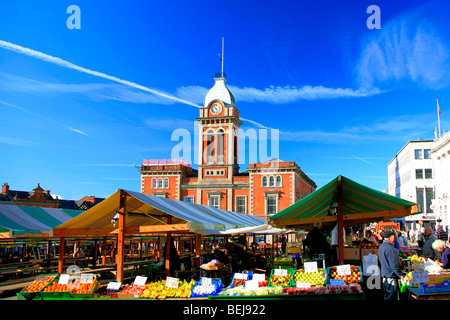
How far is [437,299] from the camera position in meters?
7.38

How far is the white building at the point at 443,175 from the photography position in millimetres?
44125

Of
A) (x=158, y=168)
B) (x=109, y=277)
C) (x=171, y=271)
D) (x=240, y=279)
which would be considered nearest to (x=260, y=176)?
(x=158, y=168)

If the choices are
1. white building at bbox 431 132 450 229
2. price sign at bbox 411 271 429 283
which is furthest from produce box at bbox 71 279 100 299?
white building at bbox 431 132 450 229

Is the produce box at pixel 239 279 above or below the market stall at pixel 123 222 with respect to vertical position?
below

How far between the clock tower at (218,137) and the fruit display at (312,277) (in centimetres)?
3909

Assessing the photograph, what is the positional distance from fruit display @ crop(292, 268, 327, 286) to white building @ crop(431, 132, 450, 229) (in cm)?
4063

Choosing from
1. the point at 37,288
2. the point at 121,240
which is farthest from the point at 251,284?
the point at 37,288

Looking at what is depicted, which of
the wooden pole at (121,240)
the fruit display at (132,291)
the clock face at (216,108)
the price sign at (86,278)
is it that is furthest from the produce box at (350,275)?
the clock face at (216,108)

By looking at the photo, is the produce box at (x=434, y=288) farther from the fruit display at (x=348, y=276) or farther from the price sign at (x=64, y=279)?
the price sign at (x=64, y=279)

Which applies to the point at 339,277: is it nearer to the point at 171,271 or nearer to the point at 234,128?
the point at 171,271

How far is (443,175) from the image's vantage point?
46.3 m

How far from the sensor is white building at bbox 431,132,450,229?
4412cm

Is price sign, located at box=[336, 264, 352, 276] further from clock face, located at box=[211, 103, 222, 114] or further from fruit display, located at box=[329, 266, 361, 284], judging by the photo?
clock face, located at box=[211, 103, 222, 114]
